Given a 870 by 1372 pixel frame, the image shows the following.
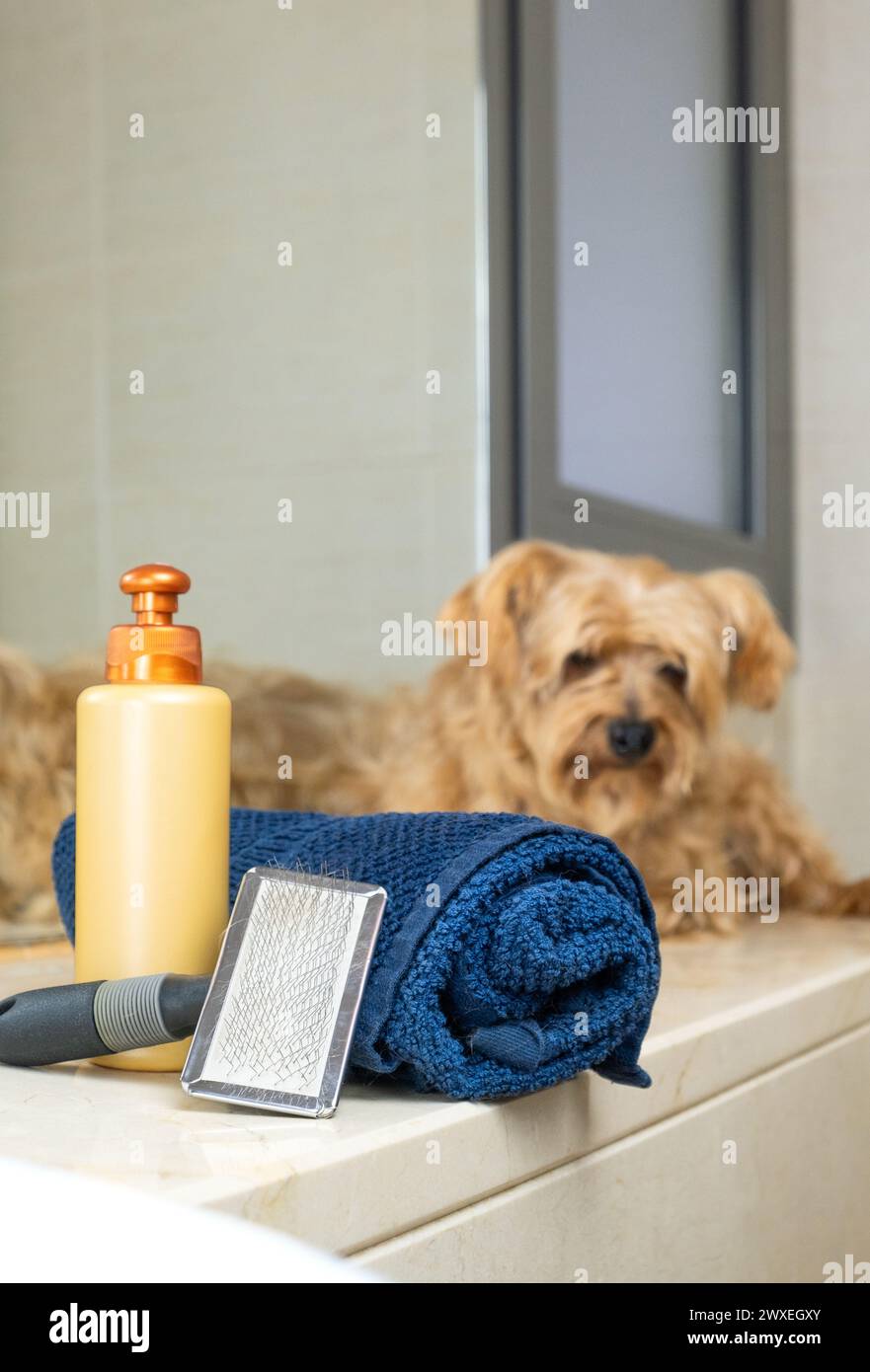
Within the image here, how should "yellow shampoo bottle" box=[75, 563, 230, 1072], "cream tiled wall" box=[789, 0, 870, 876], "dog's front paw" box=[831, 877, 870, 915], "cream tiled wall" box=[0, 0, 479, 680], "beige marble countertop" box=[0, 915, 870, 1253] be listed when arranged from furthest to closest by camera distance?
"cream tiled wall" box=[789, 0, 870, 876]
"dog's front paw" box=[831, 877, 870, 915]
"cream tiled wall" box=[0, 0, 479, 680]
"yellow shampoo bottle" box=[75, 563, 230, 1072]
"beige marble countertop" box=[0, 915, 870, 1253]

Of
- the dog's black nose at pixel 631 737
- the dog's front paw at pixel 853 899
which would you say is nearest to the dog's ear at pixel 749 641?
the dog's black nose at pixel 631 737

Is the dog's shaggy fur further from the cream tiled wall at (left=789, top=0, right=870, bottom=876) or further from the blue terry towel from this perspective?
the cream tiled wall at (left=789, top=0, right=870, bottom=876)

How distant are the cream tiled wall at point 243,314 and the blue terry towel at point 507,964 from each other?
1.98ft

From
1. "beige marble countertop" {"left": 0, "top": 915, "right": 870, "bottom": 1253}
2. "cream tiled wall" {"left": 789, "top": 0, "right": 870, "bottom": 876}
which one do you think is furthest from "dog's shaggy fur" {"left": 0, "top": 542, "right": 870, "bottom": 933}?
"cream tiled wall" {"left": 789, "top": 0, "right": 870, "bottom": 876}

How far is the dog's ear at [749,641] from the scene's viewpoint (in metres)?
1.21

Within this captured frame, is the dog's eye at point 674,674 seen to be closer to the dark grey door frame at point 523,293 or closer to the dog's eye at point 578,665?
the dog's eye at point 578,665

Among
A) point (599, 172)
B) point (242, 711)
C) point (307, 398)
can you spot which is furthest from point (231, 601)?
point (599, 172)

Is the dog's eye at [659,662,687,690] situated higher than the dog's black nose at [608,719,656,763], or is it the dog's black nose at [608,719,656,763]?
the dog's eye at [659,662,687,690]

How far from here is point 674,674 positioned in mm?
1174

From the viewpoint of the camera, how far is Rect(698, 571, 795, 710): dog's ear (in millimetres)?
1207

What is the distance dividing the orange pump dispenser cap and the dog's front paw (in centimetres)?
94

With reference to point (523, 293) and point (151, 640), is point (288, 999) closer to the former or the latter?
point (151, 640)

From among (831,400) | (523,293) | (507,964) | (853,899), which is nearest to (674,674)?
(853,899)
